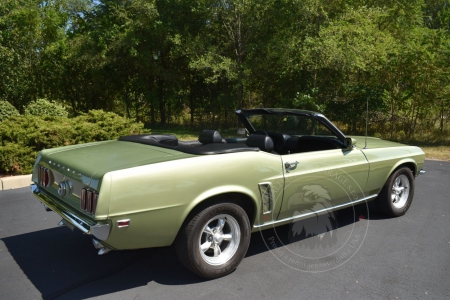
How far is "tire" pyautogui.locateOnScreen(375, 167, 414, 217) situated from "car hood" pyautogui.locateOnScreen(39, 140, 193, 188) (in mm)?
2724

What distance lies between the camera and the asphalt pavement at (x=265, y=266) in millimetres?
3211

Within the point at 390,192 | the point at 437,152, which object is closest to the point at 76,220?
the point at 390,192

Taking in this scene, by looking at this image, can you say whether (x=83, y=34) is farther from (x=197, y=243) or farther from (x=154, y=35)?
(x=197, y=243)

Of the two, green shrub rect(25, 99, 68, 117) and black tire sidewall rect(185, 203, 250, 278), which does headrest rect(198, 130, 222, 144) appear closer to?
black tire sidewall rect(185, 203, 250, 278)

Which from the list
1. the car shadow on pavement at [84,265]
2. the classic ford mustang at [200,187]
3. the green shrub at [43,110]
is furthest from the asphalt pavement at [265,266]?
the green shrub at [43,110]

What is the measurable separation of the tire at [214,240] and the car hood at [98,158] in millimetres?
555

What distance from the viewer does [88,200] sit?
118 inches

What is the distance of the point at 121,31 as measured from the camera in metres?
18.9

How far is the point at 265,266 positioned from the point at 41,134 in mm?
5657

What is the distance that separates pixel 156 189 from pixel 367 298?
182 centimetres

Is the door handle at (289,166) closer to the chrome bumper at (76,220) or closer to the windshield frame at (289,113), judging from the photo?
the windshield frame at (289,113)

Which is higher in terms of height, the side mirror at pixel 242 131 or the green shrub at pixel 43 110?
the green shrub at pixel 43 110

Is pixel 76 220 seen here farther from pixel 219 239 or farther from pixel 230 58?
pixel 230 58

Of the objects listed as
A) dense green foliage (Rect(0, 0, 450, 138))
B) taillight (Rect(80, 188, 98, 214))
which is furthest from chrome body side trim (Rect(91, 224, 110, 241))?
dense green foliage (Rect(0, 0, 450, 138))
